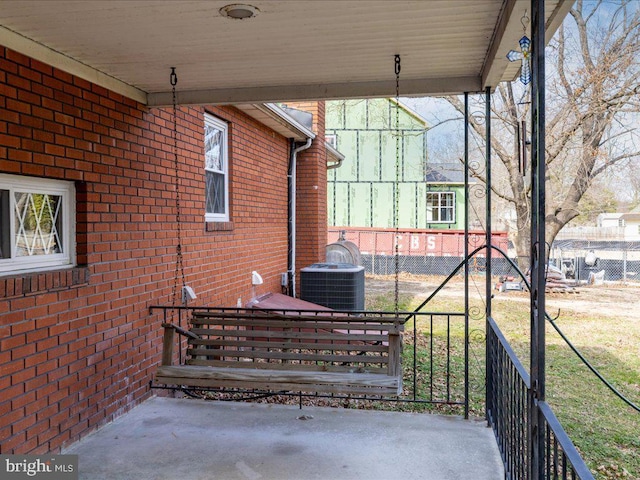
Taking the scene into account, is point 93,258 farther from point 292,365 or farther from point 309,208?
point 309,208

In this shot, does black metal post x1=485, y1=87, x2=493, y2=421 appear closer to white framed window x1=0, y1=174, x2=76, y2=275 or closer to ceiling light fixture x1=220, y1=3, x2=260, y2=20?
ceiling light fixture x1=220, y1=3, x2=260, y2=20

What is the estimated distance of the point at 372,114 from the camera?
79.9ft

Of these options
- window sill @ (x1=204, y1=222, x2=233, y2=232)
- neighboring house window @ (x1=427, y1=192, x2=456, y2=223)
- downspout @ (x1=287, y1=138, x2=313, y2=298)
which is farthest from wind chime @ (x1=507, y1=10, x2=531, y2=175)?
neighboring house window @ (x1=427, y1=192, x2=456, y2=223)

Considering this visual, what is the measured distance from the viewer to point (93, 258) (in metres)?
3.88

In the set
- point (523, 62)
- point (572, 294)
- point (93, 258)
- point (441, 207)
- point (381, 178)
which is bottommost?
point (572, 294)

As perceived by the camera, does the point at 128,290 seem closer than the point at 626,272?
Yes

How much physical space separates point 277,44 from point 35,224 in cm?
195

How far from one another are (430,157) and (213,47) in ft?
75.5

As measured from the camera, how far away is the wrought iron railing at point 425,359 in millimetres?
4395

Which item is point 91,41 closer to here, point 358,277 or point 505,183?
A: point 358,277

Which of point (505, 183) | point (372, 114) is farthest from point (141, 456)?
point (372, 114)

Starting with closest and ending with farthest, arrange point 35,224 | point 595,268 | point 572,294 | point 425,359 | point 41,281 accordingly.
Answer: point 41,281 < point 35,224 < point 425,359 < point 572,294 < point 595,268

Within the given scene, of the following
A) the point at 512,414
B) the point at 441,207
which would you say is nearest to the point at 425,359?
the point at 512,414

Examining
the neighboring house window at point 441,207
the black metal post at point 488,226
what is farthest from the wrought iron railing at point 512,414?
the neighboring house window at point 441,207
